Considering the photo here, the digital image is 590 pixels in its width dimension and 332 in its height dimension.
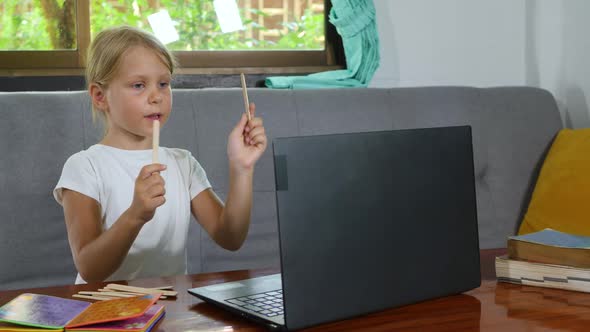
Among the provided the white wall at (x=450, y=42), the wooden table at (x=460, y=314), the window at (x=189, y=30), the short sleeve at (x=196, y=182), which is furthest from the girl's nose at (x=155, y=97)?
the white wall at (x=450, y=42)

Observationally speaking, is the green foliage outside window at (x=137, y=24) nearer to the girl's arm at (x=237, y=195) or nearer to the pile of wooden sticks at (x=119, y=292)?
the girl's arm at (x=237, y=195)

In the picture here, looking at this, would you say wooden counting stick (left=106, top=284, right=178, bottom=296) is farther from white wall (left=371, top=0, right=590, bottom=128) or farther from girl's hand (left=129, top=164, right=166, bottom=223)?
white wall (left=371, top=0, right=590, bottom=128)

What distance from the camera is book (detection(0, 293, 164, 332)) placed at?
689mm

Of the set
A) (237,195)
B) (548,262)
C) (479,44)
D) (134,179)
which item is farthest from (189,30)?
(548,262)

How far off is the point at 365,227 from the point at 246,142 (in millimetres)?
424

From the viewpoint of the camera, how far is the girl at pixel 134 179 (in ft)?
3.87

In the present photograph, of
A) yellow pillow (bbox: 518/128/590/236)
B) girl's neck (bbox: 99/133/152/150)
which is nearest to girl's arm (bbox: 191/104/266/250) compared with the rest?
girl's neck (bbox: 99/133/152/150)

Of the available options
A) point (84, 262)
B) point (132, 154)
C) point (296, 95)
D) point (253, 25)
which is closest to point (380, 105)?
point (296, 95)

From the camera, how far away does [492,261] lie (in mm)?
1093

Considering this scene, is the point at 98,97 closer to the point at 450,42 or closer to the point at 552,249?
the point at 552,249

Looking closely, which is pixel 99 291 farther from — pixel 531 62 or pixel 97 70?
pixel 531 62

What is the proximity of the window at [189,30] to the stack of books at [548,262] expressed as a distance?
1.63m

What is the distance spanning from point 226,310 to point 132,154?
616mm

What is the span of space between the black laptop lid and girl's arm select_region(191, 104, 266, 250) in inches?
13.3
